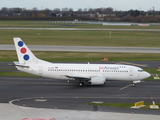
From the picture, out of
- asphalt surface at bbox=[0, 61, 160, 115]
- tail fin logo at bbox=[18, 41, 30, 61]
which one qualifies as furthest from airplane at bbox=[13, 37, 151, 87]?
asphalt surface at bbox=[0, 61, 160, 115]

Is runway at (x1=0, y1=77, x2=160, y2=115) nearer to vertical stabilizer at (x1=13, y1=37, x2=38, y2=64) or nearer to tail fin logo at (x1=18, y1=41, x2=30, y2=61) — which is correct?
vertical stabilizer at (x1=13, y1=37, x2=38, y2=64)

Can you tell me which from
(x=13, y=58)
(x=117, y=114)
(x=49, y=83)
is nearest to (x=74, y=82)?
(x=49, y=83)

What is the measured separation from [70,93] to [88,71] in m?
5.94

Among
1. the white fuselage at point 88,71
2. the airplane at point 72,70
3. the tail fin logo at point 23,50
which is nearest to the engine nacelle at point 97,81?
the airplane at point 72,70

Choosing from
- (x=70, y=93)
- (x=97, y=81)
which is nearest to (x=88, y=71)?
(x=97, y=81)

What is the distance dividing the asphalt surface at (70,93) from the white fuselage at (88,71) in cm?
160

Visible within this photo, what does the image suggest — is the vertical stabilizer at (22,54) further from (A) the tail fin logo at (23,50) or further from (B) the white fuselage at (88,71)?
(B) the white fuselage at (88,71)

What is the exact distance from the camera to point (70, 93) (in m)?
43.5

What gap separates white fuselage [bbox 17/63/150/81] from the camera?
47.8 m

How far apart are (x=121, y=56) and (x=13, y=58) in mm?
26742

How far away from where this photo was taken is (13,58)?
7488cm

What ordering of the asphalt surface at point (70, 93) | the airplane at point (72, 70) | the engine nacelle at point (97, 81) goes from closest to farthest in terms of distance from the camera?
the asphalt surface at point (70, 93)
the engine nacelle at point (97, 81)
the airplane at point (72, 70)

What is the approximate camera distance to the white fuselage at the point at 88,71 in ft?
157

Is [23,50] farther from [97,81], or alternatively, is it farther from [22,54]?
[97,81]
